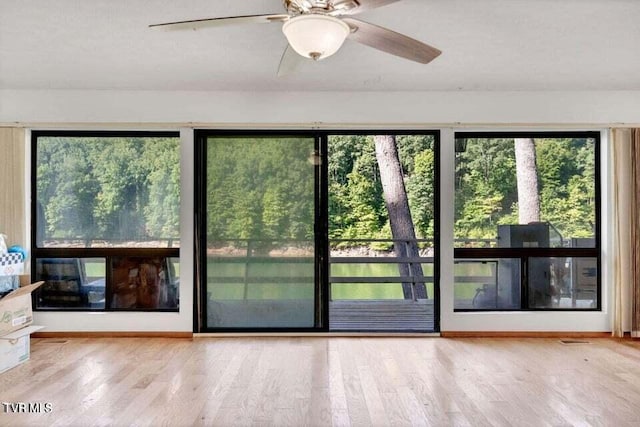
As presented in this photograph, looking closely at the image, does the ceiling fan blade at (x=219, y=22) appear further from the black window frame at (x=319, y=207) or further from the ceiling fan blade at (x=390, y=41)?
the black window frame at (x=319, y=207)

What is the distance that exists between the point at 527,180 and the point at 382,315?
2227 millimetres

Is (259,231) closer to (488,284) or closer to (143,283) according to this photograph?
(143,283)

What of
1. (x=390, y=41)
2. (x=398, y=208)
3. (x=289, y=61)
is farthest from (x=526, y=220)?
(x=289, y=61)

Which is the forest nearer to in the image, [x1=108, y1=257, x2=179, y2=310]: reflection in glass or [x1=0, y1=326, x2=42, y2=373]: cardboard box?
[x1=108, y1=257, x2=179, y2=310]: reflection in glass

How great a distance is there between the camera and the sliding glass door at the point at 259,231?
4309 mm

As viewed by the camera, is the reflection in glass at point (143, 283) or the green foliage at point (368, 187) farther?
the green foliage at point (368, 187)

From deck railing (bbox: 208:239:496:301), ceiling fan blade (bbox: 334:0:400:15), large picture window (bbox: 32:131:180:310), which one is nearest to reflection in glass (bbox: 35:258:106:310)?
large picture window (bbox: 32:131:180:310)

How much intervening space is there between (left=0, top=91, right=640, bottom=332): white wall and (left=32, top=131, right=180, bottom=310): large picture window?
0.62 feet

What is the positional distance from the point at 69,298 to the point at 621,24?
519 cm

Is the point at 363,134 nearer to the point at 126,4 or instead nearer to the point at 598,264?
the point at 126,4

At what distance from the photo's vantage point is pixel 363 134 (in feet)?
14.2

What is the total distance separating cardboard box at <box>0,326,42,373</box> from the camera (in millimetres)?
Answer: 3348

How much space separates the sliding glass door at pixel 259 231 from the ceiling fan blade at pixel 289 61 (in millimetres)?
1739

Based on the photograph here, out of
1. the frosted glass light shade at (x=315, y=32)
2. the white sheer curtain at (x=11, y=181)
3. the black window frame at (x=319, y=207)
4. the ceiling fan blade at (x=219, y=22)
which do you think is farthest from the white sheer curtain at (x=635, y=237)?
the white sheer curtain at (x=11, y=181)
